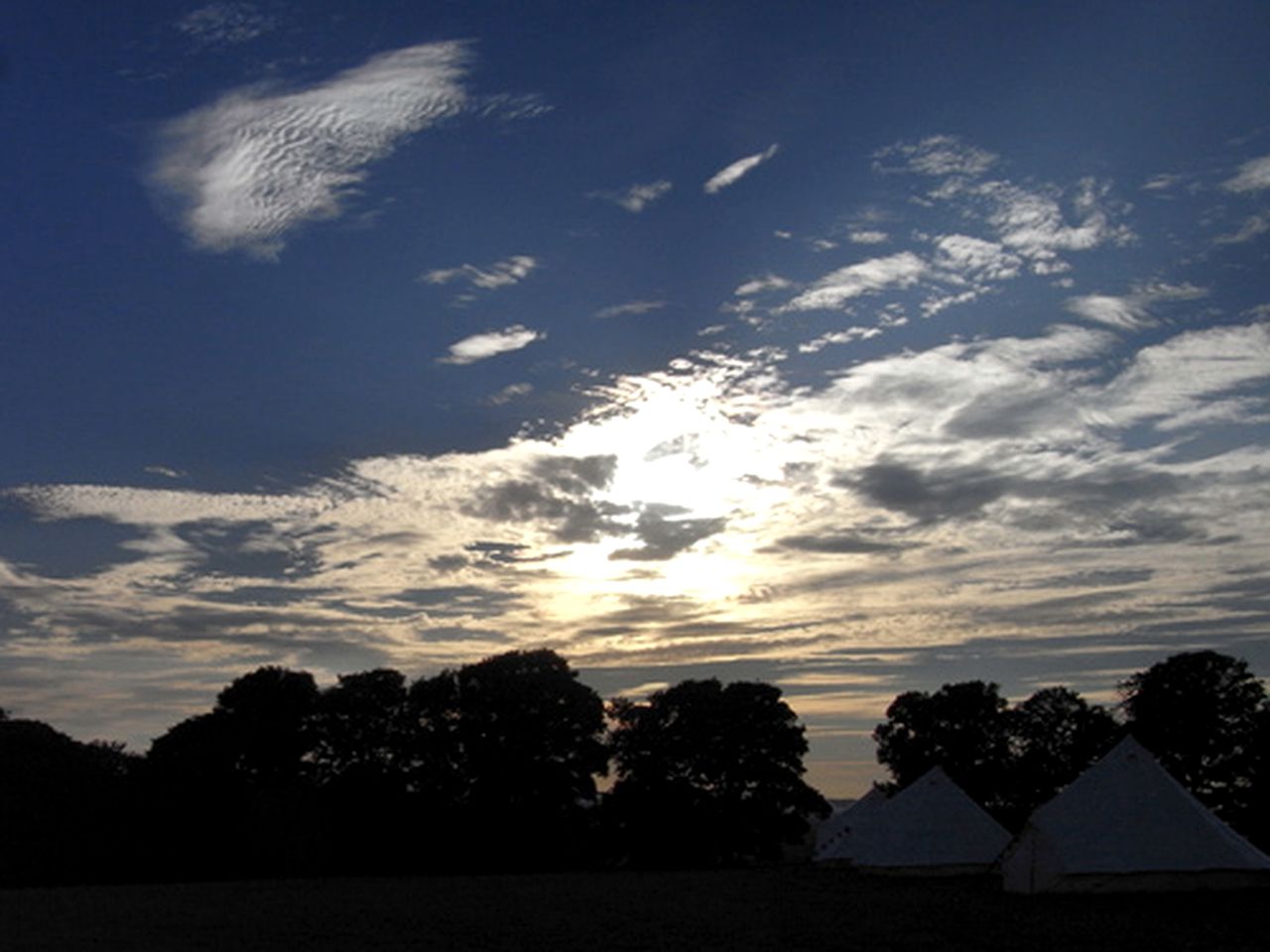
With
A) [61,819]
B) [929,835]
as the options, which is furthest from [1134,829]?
[61,819]

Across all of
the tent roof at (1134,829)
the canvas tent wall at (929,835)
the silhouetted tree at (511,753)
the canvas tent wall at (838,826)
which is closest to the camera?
the tent roof at (1134,829)

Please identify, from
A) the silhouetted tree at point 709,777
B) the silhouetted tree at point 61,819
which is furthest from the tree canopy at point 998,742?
the silhouetted tree at point 61,819

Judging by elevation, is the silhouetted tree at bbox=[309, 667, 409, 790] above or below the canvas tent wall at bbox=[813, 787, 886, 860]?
above

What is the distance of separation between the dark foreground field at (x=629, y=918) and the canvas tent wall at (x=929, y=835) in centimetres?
485

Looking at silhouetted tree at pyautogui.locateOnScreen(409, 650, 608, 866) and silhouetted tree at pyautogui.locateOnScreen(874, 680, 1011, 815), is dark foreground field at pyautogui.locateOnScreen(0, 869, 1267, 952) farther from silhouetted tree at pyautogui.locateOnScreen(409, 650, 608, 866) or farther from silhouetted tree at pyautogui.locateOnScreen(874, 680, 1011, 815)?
silhouetted tree at pyautogui.locateOnScreen(874, 680, 1011, 815)

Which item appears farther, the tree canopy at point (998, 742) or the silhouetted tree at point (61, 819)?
the tree canopy at point (998, 742)

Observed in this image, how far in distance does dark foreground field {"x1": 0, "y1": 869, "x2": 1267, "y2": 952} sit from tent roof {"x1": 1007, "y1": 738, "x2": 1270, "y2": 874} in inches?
73.1

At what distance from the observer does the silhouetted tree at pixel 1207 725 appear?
207ft

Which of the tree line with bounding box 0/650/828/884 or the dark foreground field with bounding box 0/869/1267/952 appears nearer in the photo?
the dark foreground field with bounding box 0/869/1267/952

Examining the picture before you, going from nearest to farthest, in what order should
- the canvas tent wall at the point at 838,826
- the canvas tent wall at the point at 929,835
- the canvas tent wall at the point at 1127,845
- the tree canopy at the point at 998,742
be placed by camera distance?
the canvas tent wall at the point at 1127,845
the canvas tent wall at the point at 929,835
the canvas tent wall at the point at 838,826
the tree canopy at the point at 998,742

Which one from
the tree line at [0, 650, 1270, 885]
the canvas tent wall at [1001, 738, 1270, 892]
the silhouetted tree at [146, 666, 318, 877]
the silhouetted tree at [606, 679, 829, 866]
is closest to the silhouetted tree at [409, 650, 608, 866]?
the tree line at [0, 650, 1270, 885]

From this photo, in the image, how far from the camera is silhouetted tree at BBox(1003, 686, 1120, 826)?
237 feet

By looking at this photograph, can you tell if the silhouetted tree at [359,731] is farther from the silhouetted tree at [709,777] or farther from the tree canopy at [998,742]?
the tree canopy at [998,742]

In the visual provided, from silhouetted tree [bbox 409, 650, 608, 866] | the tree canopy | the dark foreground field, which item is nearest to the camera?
the dark foreground field
